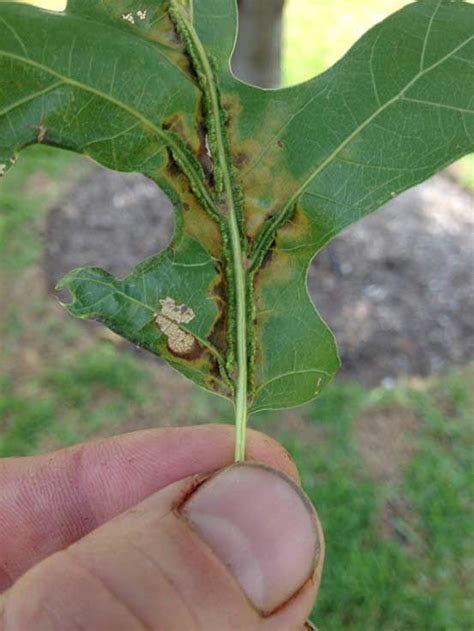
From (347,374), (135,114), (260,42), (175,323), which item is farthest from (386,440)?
(135,114)

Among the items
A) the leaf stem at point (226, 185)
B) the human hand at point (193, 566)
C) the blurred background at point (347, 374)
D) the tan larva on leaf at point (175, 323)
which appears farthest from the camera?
the blurred background at point (347, 374)

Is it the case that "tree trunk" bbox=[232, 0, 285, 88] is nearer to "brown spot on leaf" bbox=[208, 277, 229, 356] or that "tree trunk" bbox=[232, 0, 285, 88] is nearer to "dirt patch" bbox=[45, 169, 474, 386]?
"dirt patch" bbox=[45, 169, 474, 386]

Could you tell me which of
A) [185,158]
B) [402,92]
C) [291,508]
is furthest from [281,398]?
[402,92]

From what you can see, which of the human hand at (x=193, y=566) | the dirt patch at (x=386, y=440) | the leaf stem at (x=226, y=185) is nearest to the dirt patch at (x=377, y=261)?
the dirt patch at (x=386, y=440)

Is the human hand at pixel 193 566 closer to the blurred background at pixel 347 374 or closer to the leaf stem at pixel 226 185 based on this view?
the leaf stem at pixel 226 185

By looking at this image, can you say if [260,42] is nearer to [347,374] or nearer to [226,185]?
[347,374]

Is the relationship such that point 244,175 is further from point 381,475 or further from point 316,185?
point 381,475
